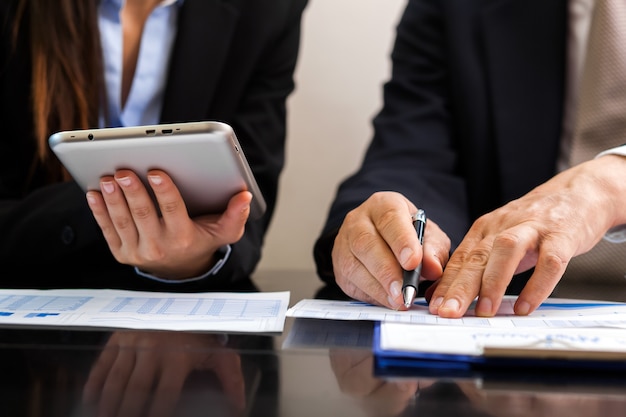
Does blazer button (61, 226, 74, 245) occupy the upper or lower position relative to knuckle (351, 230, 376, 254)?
lower

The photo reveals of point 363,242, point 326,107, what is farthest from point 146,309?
point 326,107

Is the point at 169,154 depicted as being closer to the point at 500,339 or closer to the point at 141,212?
the point at 141,212

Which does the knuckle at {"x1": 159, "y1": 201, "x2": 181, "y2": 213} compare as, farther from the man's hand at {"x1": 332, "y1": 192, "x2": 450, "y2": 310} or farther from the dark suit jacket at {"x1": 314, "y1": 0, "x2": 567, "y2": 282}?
the dark suit jacket at {"x1": 314, "y1": 0, "x2": 567, "y2": 282}


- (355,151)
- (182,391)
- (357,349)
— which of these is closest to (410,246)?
(357,349)

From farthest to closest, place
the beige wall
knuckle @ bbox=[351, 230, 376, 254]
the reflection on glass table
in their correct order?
the beige wall, knuckle @ bbox=[351, 230, 376, 254], the reflection on glass table

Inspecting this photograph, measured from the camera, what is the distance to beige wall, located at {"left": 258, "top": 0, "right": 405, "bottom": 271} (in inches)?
56.7

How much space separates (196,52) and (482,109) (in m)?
0.44

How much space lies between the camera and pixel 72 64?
92 centimetres

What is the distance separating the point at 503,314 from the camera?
565 mm

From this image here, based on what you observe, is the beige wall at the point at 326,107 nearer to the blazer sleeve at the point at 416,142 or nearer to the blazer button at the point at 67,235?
the blazer sleeve at the point at 416,142

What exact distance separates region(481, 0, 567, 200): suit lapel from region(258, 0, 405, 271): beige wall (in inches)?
17.7

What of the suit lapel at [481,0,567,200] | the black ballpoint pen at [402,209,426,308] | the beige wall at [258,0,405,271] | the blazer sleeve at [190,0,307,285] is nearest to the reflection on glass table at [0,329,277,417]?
the black ballpoint pen at [402,209,426,308]

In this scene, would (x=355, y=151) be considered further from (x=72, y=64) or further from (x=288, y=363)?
(x=288, y=363)

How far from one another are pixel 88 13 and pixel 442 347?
0.75m
